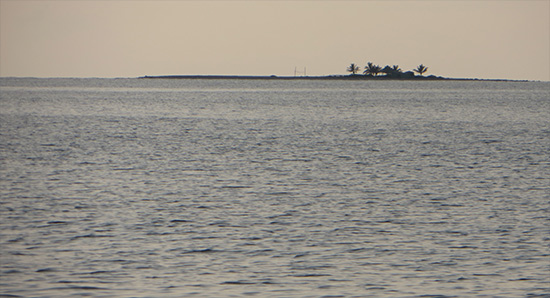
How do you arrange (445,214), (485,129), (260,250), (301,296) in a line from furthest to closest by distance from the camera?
(485,129) → (445,214) → (260,250) → (301,296)

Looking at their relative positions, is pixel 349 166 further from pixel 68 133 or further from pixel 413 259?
pixel 68 133

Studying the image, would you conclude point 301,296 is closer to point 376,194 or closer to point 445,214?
point 445,214

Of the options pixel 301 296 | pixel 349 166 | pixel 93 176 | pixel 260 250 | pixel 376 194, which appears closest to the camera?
pixel 301 296

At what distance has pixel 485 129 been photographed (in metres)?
75.6

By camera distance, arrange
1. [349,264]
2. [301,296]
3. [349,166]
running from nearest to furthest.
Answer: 1. [301,296]
2. [349,264]
3. [349,166]

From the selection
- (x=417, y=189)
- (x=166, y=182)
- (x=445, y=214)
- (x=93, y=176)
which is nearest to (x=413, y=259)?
(x=445, y=214)

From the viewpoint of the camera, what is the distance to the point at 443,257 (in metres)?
20.8

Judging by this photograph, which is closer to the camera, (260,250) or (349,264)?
(349,264)

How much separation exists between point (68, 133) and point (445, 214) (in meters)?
49.0

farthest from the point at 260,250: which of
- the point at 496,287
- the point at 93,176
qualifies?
the point at 93,176

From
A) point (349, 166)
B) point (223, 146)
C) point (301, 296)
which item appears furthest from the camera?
point (223, 146)

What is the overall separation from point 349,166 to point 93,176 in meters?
12.8

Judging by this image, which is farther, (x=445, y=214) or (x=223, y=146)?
(x=223, y=146)

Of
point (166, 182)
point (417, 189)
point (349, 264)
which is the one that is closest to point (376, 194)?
point (417, 189)
